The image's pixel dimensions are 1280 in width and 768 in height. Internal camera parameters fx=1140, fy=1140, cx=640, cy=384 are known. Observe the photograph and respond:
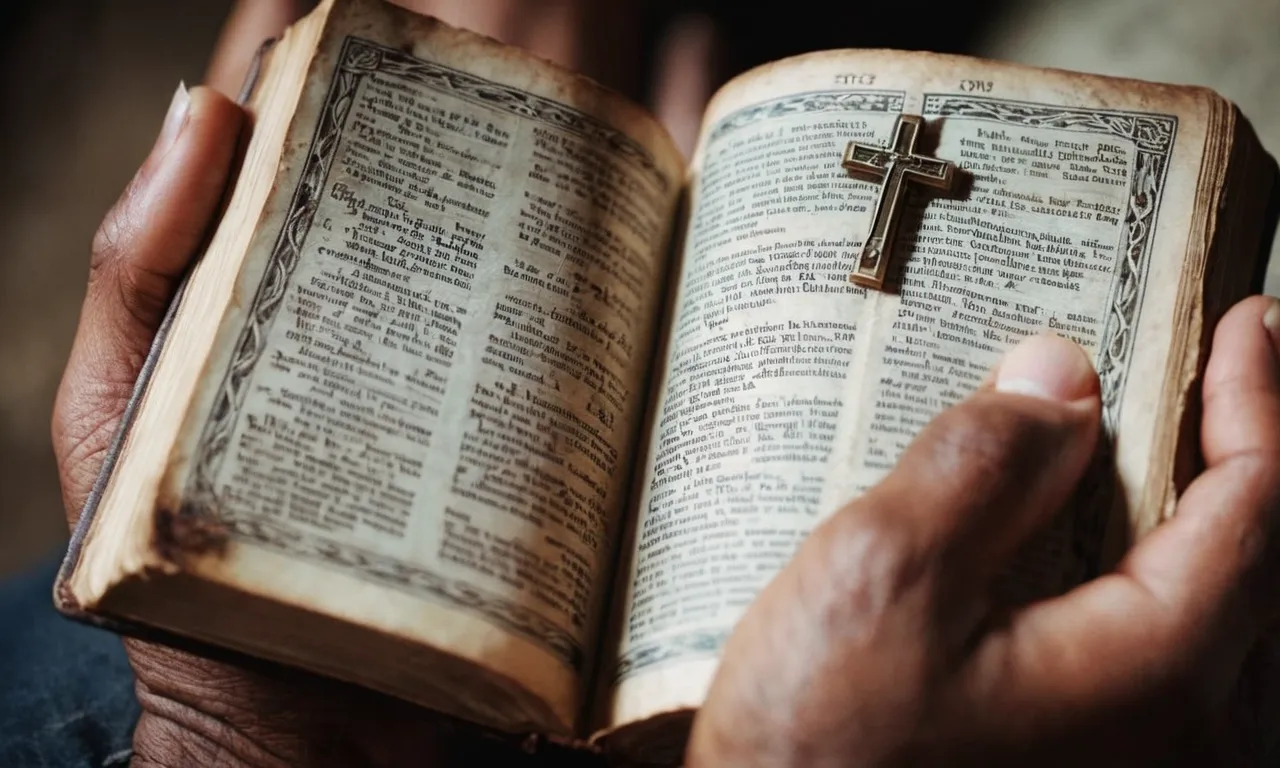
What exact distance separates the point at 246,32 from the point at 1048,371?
1.27 meters

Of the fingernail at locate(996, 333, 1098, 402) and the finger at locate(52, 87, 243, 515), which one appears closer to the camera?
the fingernail at locate(996, 333, 1098, 402)

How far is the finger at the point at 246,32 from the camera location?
1.63 metres

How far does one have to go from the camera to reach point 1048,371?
958 mm

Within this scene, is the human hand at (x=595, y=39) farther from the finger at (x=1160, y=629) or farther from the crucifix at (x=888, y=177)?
the finger at (x=1160, y=629)

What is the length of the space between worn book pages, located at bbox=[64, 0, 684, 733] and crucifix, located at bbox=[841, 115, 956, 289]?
232 mm

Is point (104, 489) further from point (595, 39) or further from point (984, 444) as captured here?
point (595, 39)

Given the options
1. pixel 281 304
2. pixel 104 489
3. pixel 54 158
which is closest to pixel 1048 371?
pixel 281 304

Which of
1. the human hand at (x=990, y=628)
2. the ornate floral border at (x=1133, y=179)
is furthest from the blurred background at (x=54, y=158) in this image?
the human hand at (x=990, y=628)

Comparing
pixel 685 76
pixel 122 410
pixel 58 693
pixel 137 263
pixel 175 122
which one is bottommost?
pixel 58 693

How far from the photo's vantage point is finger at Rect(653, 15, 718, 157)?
166 cm

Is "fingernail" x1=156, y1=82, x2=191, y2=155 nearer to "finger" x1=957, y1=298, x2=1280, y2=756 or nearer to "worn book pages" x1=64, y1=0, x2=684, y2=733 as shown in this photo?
"worn book pages" x1=64, y1=0, x2=684, y2=733

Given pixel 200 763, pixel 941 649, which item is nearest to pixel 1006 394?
pixel 941 649

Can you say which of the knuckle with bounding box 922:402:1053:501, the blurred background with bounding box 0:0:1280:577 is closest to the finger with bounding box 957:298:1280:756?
the knuckle with bounding box 922:402:1053:501

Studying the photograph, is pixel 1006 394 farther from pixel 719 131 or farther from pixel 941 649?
pixel 719 131
